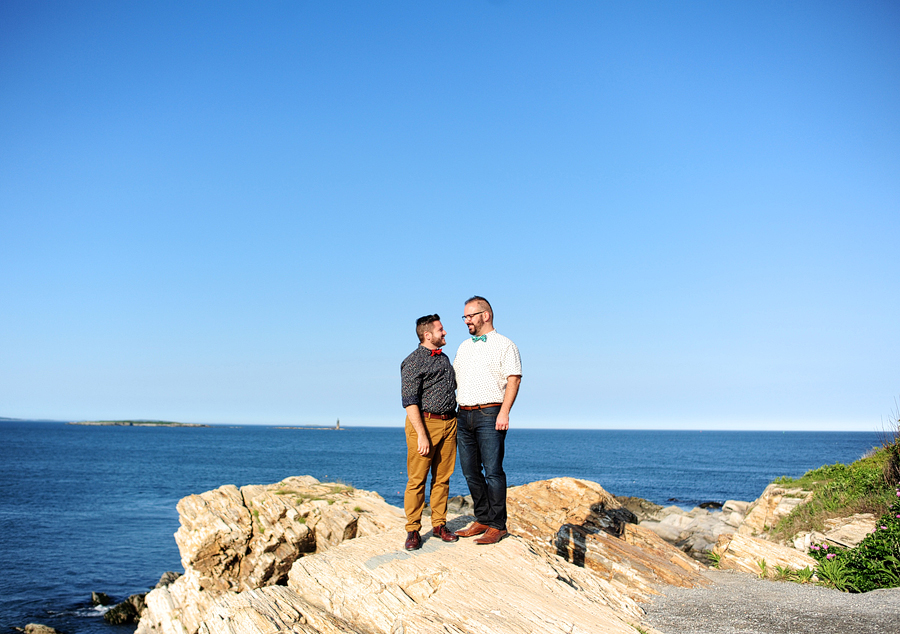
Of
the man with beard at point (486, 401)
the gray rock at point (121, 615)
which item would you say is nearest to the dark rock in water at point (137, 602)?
the gray rock at point (121, 615)

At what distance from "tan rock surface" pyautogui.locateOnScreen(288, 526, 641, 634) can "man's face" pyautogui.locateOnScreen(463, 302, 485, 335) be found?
282 centimetres

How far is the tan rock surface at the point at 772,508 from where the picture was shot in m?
14.1

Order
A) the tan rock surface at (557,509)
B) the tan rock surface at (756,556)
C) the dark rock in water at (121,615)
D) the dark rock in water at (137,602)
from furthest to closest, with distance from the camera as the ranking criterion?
the dark rock in water at (137,602), the dark rock in water at (121,615), the tan rock surface at (557,509), the tan rock surface at (756,556)

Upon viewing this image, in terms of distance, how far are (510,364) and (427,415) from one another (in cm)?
123

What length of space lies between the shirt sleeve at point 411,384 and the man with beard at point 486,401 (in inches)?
23.1

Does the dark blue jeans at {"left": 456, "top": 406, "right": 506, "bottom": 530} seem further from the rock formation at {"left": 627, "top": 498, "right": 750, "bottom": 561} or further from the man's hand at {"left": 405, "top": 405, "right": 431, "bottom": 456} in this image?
the rock formation at {"left": 627, "top": 498, "right": 750, "bottom": 561}

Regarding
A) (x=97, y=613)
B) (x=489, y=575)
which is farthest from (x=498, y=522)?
(x=97, y=613)

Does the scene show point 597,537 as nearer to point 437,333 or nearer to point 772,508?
point 437,333

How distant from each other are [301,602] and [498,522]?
8.64 feet

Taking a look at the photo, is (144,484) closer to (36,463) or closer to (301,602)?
Result: (36,463)

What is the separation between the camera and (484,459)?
7.52 metres

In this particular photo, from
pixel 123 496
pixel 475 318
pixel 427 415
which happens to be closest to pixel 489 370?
pixel 475 318

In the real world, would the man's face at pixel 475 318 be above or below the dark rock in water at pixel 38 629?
above

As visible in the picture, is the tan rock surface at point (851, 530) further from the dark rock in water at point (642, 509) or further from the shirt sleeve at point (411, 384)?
the dark rock in water at point (642, 509)
